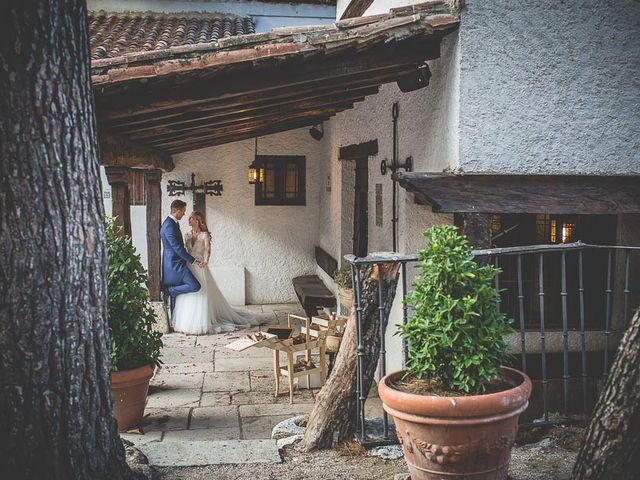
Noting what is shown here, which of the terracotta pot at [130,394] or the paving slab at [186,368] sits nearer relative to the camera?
the terracotta pot at [130,394]

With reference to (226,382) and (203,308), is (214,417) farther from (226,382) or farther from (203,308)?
(203,308)

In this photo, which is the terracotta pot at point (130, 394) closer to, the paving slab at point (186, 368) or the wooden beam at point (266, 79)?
the wooden beam at point (266, 79)

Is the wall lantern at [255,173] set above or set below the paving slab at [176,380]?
above

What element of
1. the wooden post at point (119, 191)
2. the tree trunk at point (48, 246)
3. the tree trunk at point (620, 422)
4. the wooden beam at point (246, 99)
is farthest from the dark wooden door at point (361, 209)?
the tree trunk at point (48, 246)

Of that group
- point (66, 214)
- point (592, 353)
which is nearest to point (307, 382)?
point (592, 353)

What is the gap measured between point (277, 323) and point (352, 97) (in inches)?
166

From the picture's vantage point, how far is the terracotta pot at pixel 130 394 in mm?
5965

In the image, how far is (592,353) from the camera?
6.52m

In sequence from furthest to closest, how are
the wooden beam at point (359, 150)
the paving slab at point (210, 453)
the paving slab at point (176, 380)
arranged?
1. the wooden beam at point (359, 150)
2. the paving slab at point (176, 380)
3. the paving slab at point (210, 453)

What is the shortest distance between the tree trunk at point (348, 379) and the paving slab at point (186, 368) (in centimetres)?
363

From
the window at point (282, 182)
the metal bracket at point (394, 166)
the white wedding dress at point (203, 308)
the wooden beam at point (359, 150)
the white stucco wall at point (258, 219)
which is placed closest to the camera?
the metal bracket at point (394, 166)

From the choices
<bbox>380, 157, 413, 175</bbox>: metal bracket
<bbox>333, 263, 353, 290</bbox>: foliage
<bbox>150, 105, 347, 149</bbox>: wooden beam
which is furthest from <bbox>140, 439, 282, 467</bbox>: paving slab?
<bbox>150, 105, 347, 149</bbox>: wooden beam

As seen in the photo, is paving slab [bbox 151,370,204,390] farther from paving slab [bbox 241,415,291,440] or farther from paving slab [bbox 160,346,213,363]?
paving slab [bbox 241,415,291,440]

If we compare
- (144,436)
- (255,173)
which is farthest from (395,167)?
(255,173)
